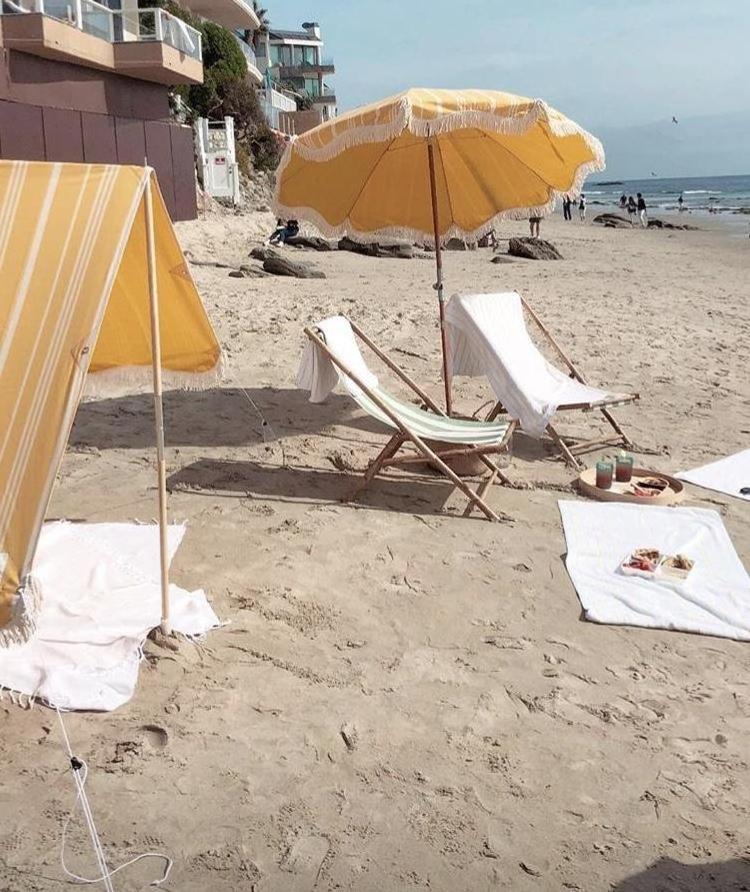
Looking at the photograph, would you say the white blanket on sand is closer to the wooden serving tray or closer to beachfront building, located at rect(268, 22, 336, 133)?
the wooden serving tray

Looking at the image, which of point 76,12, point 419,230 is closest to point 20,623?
point 419,230

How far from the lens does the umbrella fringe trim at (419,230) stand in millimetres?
6102

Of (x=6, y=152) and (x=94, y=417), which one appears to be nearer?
(x=94, y=417)

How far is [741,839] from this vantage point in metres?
2.29

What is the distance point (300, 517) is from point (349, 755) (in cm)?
202

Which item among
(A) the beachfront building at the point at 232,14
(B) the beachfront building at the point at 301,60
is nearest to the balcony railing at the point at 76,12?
(A) the beachfront building at the point at 232,14

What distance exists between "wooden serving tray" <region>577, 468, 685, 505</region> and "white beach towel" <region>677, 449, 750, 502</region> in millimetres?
185

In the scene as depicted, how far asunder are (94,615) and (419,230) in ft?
14.2

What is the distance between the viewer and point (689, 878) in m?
2.16

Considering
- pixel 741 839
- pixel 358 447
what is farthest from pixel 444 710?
pixel 358 447

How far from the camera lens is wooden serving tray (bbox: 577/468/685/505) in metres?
4.73

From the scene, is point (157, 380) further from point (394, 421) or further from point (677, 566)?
point (677, 566)

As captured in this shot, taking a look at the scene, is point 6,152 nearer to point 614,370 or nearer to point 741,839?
point 614,370

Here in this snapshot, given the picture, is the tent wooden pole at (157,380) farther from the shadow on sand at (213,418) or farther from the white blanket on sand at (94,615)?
the shadow on sand at (213,418)
